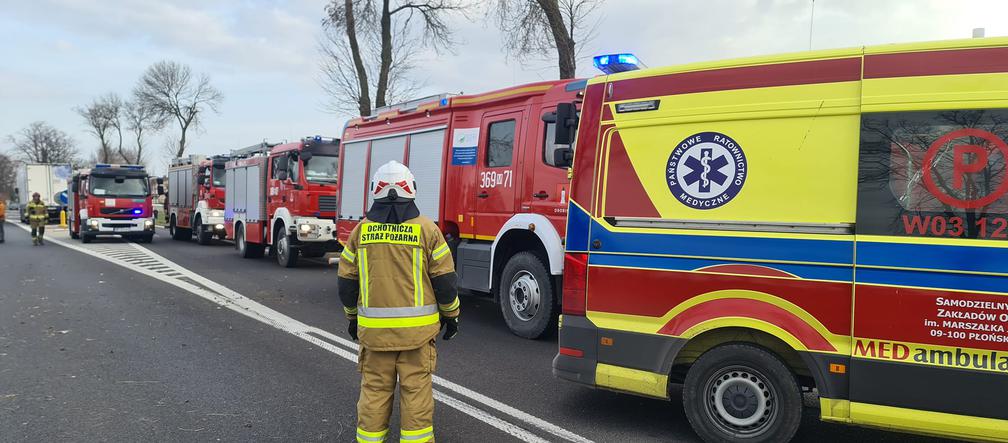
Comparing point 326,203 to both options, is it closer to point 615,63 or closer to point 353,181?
point 353,181

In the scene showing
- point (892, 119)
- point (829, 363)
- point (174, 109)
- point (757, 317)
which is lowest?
point (829, 363)

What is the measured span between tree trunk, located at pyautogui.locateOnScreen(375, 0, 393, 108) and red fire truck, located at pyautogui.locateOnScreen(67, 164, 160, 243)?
9.91 meters

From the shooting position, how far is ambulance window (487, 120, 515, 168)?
289 inches

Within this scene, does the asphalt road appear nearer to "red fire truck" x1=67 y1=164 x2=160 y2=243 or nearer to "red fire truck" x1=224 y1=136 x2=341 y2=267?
"red fire truck" x1=224 y1=136 x2=341 y2=267

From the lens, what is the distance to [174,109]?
4675 centimetres

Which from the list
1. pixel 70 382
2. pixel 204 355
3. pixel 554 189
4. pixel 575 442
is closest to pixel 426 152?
pixel 554 189

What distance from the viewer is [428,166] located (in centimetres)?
846

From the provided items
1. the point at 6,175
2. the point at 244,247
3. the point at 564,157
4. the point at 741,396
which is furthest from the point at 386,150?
the point at 6,175

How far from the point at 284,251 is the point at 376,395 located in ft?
36.5

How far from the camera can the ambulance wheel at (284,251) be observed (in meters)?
13.6

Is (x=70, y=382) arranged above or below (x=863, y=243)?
below

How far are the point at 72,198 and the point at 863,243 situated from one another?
27.1m

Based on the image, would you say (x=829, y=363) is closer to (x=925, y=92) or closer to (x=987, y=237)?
(x=987, y=237)

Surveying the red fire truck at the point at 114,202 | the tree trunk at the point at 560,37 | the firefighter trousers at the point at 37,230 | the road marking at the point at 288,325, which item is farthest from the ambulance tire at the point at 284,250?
the firefighter trousers at the point at 37,230
